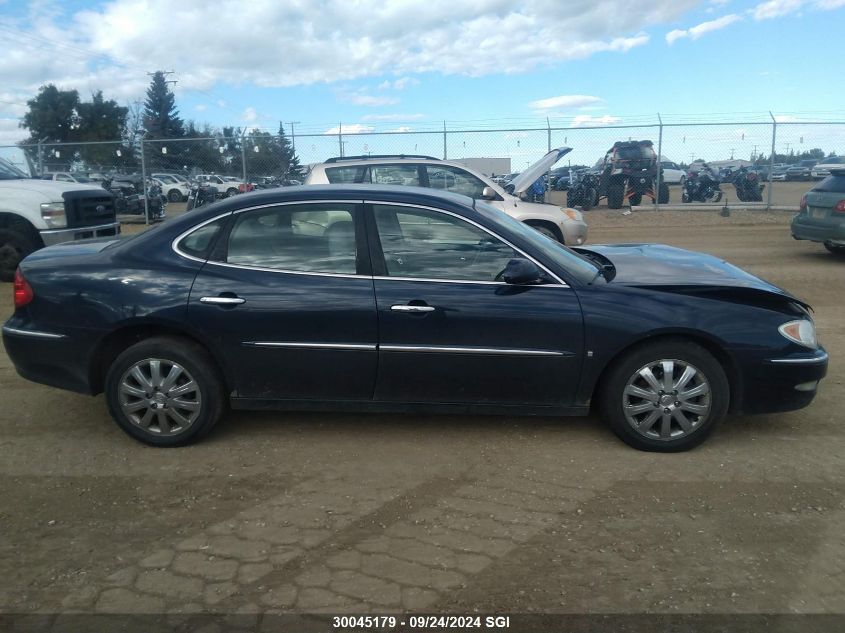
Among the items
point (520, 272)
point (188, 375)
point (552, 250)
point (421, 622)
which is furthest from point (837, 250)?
point (421, 622)

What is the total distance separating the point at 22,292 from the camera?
468cm

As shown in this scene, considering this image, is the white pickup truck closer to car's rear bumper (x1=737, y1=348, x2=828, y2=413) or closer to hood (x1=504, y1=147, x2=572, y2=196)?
hood (x1=504, y1=147, x2=572, y2=196)

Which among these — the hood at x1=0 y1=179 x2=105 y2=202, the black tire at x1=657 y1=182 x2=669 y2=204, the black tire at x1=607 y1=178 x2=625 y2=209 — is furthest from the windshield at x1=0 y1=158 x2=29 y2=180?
the black tire at x1=657 y1=182 x2=669 y2=204

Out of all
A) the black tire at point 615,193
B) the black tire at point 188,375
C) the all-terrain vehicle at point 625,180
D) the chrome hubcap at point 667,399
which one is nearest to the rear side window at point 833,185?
the all-terrain vehicle at point 625,180

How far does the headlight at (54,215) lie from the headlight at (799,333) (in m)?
9.38

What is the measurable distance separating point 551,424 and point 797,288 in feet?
20.2

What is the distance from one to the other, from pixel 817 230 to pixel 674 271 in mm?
8342

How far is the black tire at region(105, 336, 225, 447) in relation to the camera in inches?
175

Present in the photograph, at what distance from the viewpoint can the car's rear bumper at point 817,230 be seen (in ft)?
37.0

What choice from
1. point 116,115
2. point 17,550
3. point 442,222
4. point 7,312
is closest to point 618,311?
point 442,222

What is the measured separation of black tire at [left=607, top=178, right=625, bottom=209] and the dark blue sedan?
16.7m

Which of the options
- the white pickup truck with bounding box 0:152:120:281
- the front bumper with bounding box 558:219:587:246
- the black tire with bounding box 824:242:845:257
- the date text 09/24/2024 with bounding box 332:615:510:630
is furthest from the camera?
the black tire with bounding box 824:242:845:257

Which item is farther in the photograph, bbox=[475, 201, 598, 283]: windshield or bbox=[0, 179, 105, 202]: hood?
bbox=[0, 179, 105, 202]: hood

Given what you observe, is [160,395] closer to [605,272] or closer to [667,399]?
[605,272]
